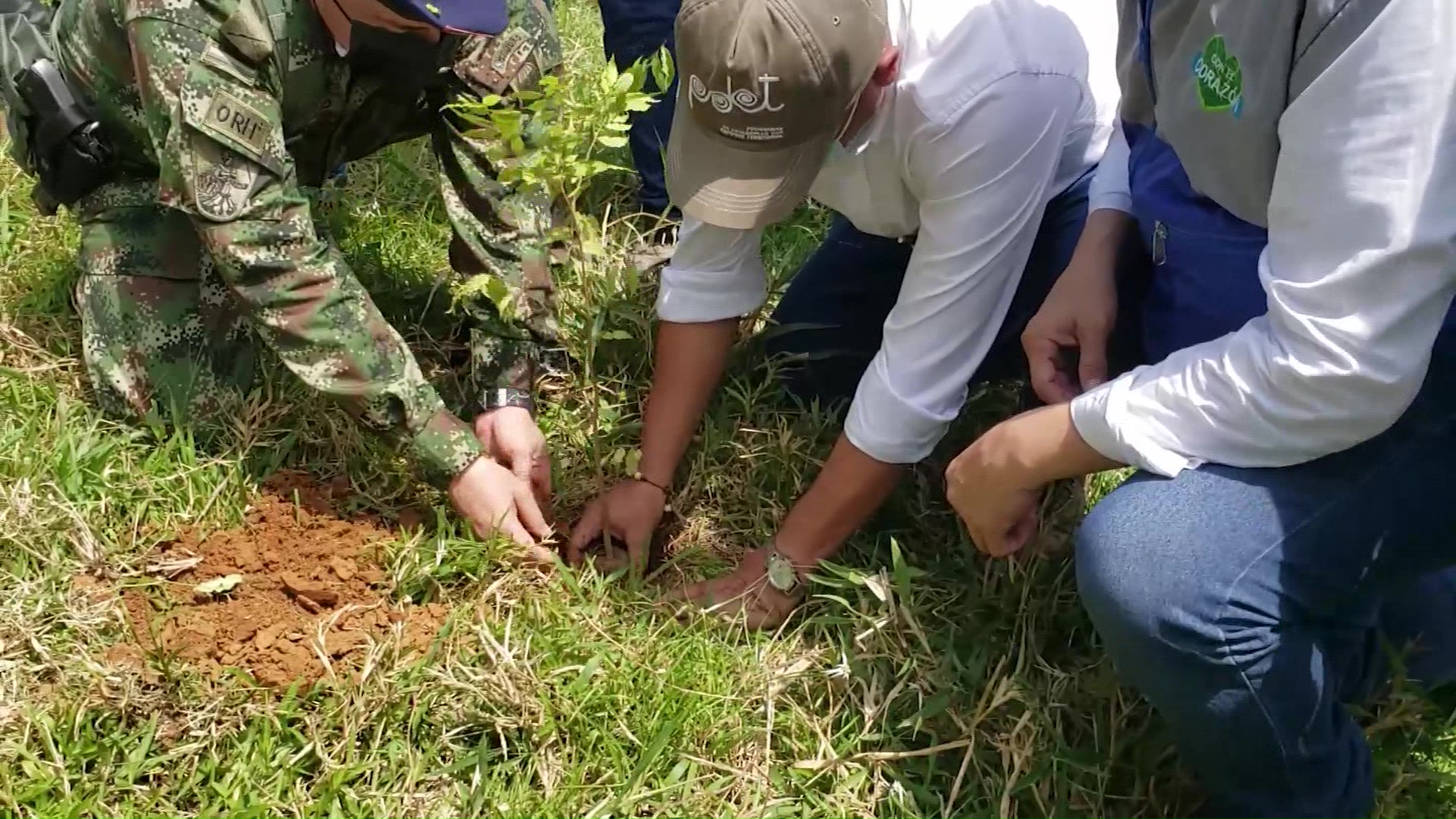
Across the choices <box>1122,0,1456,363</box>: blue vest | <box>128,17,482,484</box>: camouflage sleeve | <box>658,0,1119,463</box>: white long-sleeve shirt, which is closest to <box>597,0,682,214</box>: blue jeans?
<box>128,17,482,484</box>: camouflage sleeve

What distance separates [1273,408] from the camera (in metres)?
1.32

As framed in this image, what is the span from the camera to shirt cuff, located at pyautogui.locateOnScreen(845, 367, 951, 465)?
1841 mm

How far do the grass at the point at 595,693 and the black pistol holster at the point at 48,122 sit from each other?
51cm

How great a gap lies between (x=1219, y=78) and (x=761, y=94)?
1.80 ft

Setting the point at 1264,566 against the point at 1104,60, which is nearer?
the point at 1264,566

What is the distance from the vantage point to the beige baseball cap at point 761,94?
60.5 inches

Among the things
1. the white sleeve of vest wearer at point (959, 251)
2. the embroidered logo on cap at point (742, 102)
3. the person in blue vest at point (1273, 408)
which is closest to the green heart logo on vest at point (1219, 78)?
the person in blue vest at point (1273, 408)

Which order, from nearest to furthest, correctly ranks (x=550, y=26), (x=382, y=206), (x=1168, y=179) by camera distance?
(x=1168, y=179), (x=550, y=26), (x=382, y=206)

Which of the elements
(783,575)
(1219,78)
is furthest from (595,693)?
(1219,78)

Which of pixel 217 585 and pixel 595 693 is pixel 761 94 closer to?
pixel 595 693

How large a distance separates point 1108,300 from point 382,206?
188 cm

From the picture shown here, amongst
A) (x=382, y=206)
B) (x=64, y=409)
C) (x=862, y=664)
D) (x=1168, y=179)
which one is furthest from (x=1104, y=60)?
(x=64, y=409)

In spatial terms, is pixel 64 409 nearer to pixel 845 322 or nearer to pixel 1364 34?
pixel 845 322

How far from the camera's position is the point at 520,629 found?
6.31 feet
